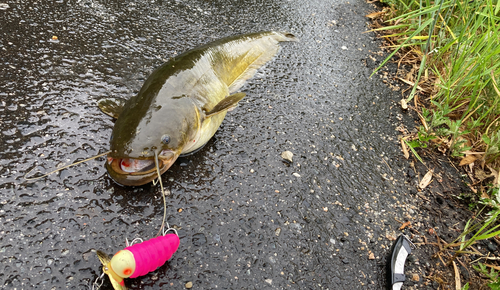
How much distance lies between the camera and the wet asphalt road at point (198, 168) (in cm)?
170

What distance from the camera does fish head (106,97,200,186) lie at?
1.74 metres

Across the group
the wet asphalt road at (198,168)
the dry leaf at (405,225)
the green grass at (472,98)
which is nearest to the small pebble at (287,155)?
the wet asphalt road at (198,168)

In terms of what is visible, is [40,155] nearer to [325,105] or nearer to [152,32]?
[152,32]

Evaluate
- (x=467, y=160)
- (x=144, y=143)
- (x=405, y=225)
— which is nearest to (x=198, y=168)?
(x=144, y=143)

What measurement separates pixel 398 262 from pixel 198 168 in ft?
4.62

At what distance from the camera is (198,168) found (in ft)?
7.07

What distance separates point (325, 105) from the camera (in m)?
2.89

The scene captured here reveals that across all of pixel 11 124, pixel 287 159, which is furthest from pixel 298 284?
pixel 11 124

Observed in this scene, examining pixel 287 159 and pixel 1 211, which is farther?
pixel 287 159

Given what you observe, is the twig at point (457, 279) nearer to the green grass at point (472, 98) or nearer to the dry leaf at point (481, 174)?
the dry leaf at point (481, 174)

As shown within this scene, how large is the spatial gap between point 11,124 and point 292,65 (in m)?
2.47

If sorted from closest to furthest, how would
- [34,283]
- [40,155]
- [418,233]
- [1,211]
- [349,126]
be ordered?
[34,283], [1,211], [40,155], [418,233], [349,126]

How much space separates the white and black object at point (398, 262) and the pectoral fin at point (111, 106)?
2043 mm

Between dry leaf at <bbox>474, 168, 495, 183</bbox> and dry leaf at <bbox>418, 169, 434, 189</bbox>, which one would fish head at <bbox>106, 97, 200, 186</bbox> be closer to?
dry leaf at <bbox>418, 169, 434, 189</bbox>
